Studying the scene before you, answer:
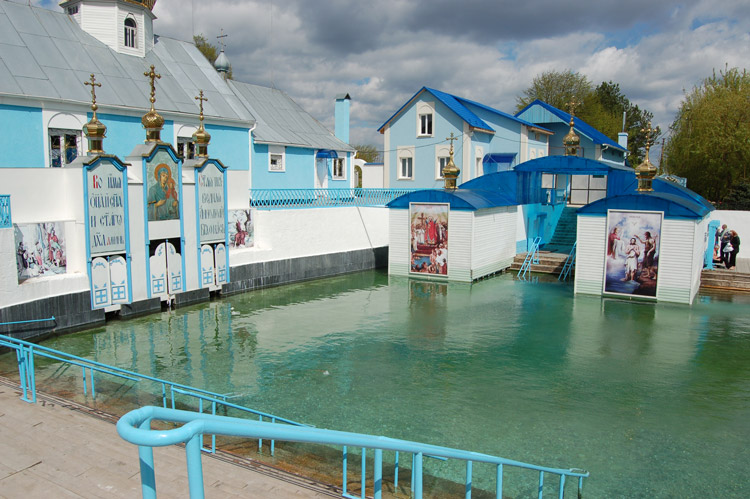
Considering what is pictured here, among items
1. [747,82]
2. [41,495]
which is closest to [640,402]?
[41,495]

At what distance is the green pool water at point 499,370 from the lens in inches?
296

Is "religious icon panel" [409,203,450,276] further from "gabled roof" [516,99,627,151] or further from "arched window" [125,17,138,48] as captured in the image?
"gabled roof" [516,99,627,151]

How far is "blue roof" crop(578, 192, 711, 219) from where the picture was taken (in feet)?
53.2

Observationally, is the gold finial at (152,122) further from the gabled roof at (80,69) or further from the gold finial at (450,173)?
the gold finial at (450,173)

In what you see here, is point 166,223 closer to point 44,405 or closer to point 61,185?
point 61,185

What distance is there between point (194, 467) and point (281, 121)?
1099 inches

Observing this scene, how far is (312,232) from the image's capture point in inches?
832

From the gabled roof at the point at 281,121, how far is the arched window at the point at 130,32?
240 inches

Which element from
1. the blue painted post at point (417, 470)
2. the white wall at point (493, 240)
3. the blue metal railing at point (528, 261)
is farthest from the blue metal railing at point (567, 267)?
the blue painted post at point (417, 470)

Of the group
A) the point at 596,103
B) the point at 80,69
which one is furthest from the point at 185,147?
the point at 596,103

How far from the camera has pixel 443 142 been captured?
32.0 meters

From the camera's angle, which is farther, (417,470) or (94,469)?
(94,469)

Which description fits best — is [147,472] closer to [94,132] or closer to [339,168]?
[94,132]

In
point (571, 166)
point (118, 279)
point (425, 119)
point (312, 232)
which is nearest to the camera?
point (118, 279)
